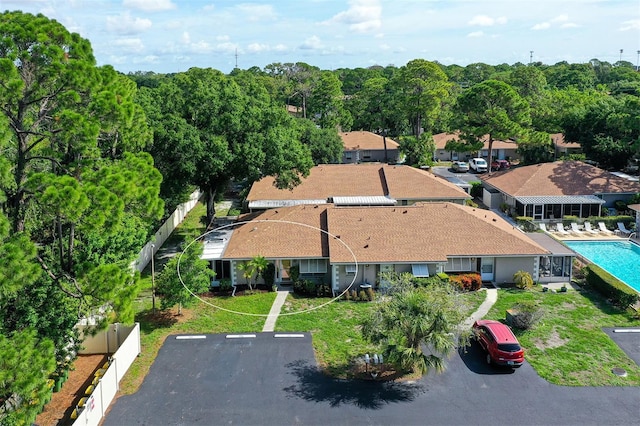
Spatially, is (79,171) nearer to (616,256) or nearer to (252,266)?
(252,266)

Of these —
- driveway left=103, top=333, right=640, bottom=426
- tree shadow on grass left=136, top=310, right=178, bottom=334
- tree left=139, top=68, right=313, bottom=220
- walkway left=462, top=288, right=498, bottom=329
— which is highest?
tree left=139, top=68, right=313, bottom=220

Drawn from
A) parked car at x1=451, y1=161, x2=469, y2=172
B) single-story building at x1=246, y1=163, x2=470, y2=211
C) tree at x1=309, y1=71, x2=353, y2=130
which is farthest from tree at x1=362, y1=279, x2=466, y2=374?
tree at x1=309, y1=71, x2=353, y2=130

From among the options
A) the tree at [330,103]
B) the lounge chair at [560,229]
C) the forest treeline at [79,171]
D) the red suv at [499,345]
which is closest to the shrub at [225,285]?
the forest treeline at [79,171]

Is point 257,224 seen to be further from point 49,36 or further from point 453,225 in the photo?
point 49,36

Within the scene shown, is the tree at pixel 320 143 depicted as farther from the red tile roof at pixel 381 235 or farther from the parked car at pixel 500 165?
the red tile roof at pixel 381 235

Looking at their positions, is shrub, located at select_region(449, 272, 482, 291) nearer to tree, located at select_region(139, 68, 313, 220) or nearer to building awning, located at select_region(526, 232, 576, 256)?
building awning, located at select_region(526, 232, 576, 256)

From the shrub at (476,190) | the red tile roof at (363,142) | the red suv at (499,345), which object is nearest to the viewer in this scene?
the red suv at (499,345)

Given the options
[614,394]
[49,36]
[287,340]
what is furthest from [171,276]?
[614,394]
